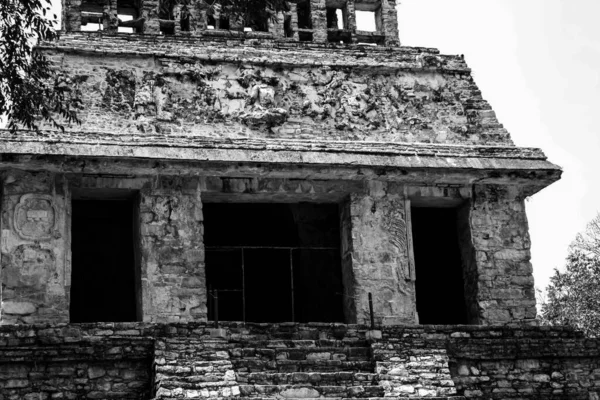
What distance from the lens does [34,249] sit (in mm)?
16516

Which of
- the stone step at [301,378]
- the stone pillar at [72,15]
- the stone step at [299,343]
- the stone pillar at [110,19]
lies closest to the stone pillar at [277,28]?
the stone pillar at [110,19]

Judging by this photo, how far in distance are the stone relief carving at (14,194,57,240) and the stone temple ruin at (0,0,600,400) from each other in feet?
0.09

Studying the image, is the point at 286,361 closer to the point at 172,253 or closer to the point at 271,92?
the point at 172,253

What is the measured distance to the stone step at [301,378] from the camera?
14.5 m

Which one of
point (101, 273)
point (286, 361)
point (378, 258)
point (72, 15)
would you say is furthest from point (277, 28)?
point (286, 361)

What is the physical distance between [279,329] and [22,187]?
3879mm

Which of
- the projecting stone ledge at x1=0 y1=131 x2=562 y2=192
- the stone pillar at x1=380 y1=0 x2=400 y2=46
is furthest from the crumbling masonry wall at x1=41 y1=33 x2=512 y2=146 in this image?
the stone pillar at x1=380 y1=0 x2=400 y2=46

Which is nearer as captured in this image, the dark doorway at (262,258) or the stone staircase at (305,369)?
the stone staircase at (305,369)

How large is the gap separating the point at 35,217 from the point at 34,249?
0.43 meters

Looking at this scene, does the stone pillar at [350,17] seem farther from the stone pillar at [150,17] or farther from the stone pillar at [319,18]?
the stone pillar at [150,17]

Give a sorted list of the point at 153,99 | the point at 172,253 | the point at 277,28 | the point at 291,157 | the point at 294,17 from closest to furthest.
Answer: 1. the point at 172,253
2. the point at 291,157
3. the point at 153,99
4. the point at 277,28
5. the point at 294,17

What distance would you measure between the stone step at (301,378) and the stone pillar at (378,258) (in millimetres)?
2660

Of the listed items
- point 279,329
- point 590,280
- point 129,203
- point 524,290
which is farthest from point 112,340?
point 590,280

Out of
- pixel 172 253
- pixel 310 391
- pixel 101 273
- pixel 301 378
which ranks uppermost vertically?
pixel 101 273
